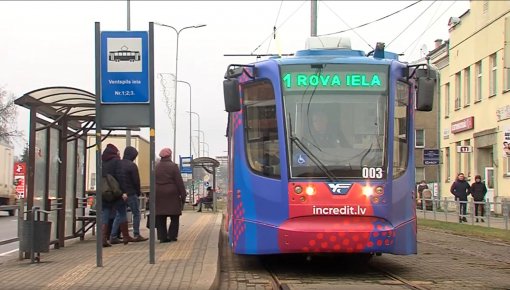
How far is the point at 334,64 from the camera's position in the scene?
31.0 ft

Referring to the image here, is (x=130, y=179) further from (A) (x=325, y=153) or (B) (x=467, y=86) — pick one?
(B) (x=467, y=86)

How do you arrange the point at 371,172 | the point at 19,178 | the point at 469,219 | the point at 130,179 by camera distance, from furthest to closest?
1. the point at 19,178
2. the point at 469,219
3. the point at 130,179
4. the point at 371,172

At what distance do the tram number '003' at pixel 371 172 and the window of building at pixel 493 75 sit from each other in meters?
22.0

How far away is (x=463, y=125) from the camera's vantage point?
3275cm

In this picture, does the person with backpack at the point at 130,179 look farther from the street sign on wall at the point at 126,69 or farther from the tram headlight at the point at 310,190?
the tram headlight at the point at 310,190

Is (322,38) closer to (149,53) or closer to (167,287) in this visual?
(149,53)

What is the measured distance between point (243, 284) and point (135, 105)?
2.94 m

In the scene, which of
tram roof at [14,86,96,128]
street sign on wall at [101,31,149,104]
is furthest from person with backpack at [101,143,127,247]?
street sign on wall at [101,31,149,104]

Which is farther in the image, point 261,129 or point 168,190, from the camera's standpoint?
point 168,190

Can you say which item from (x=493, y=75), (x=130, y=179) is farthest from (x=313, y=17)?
(x=493, y=75)

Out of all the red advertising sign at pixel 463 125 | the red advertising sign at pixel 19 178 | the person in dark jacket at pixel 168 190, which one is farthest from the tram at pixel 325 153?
the red advertising sign at pixel 19 178

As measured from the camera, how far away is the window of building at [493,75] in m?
29.0

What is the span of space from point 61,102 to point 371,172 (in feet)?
19.9

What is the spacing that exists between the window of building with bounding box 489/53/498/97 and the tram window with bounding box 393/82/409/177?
2112 centimetres
